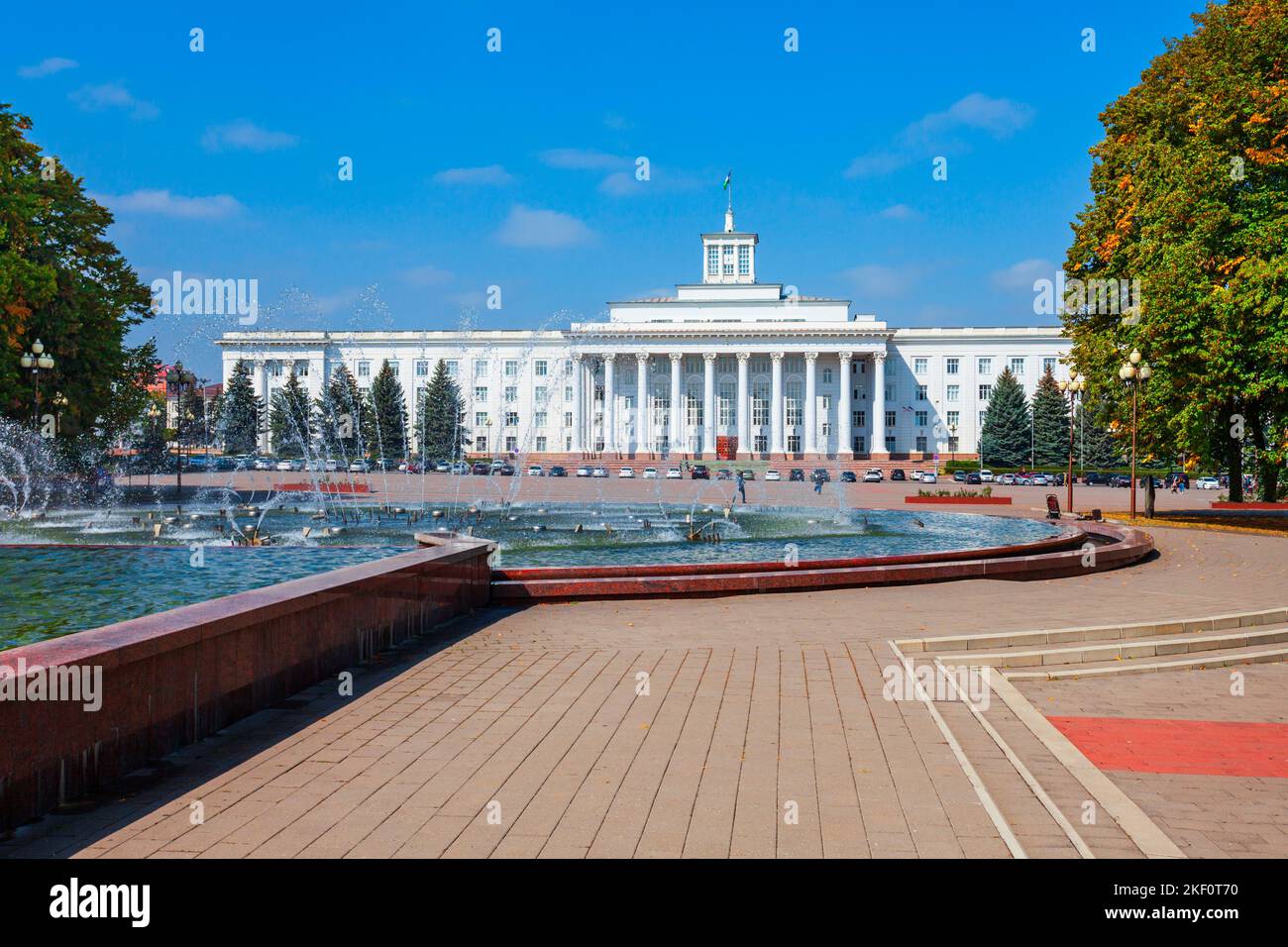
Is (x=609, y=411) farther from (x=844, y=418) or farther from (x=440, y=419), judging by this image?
(x=844, y=418)

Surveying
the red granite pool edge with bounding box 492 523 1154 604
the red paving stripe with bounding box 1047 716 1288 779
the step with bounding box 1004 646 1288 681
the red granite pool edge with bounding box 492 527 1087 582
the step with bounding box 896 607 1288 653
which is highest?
the red granite pool edge with bounding box 492 527 1087 582

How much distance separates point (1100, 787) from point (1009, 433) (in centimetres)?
8113

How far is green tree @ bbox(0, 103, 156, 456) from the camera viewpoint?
2656cm

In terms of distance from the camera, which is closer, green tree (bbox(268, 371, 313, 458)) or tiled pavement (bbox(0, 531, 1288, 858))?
tiled pavement (bbox(0, 531, 1288, 858))

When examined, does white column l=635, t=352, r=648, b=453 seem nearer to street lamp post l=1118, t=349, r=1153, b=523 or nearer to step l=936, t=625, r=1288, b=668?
street lamp post l=1118, t=349, r=1153, b=523

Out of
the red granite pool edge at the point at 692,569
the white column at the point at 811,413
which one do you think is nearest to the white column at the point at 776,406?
the white column at the point at 811,413

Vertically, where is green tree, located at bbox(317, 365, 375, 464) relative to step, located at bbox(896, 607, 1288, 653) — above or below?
above

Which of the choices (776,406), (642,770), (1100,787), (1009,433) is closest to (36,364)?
(642,770)

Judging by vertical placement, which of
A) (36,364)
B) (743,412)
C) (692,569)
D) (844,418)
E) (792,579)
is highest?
(743,412)

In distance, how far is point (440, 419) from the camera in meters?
85.9

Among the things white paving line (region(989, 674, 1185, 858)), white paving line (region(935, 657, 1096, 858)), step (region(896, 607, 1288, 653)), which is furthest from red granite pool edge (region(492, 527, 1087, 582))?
white paving line (region(989, 674, 1185, 858))

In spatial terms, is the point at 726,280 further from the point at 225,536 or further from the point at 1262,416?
Result: the point at 225,536

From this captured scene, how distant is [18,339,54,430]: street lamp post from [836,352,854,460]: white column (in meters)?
76.4

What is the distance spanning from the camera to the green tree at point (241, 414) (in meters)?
89.6
